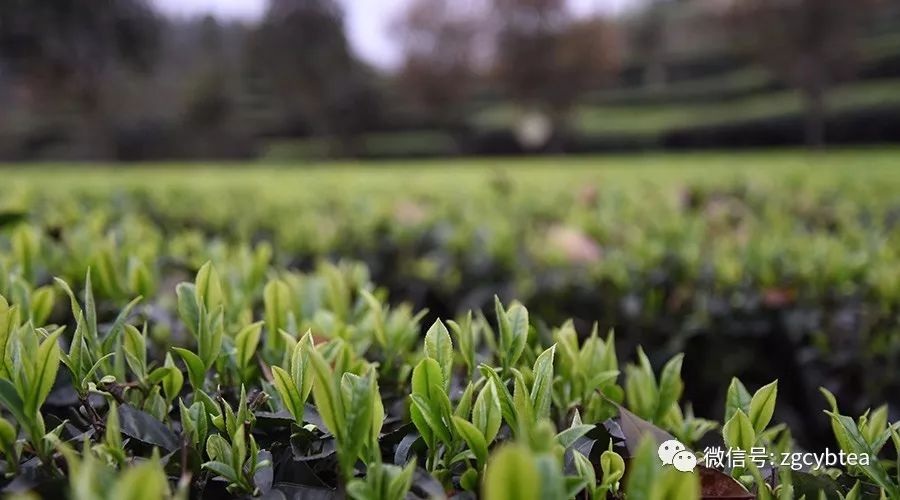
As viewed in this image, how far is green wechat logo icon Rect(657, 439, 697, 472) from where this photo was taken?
0.69 m

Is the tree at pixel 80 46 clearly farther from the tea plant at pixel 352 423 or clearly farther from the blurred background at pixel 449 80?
the tea plant at pixel 352 423

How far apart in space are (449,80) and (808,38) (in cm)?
2004

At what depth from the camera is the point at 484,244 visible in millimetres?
2410

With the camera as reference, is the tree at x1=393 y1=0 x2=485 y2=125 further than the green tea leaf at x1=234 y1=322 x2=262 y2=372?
Yes

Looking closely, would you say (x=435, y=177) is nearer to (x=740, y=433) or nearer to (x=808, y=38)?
(x=740, y=433)

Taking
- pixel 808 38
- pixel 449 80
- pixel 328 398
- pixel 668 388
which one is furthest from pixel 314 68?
pixel 328 398

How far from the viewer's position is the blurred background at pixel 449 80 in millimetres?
23422

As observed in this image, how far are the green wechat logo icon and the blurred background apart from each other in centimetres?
2273

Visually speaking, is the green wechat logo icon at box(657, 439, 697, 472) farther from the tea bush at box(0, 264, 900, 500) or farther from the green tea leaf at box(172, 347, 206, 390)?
the green tea leaf at box(172, 347, 206, 390)

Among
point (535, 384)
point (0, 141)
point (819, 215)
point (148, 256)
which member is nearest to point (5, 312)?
point (535, 384)

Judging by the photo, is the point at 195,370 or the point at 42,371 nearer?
the point at 42,371

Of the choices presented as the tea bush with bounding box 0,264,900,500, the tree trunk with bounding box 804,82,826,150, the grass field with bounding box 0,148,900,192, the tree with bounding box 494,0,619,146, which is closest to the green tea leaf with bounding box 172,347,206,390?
the tea bush with bounding box 0,264,900,500

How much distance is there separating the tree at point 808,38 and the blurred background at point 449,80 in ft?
0.18

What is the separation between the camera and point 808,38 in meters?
20.5
